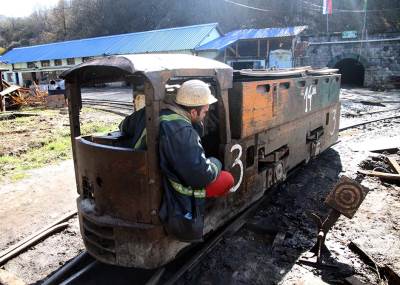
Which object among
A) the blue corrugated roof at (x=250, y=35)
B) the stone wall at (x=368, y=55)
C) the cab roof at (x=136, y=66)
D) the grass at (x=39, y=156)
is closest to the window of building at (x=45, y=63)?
the blue corrugated roof at (x=250, y=35)

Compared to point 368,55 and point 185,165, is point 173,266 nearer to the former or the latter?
point 185,165

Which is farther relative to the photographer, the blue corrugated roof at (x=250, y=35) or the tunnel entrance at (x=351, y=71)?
the tunnel entrance at (x=351, y=71)

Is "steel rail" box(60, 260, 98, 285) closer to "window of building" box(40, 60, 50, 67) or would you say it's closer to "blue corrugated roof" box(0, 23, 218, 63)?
"blue corrugated roof" box(0, 23, 218, 63)

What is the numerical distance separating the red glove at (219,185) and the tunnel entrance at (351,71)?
29.8 meters

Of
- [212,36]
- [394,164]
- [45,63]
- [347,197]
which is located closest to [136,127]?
[347,197]

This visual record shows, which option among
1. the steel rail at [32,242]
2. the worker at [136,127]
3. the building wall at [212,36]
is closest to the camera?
the worker at [136,127]

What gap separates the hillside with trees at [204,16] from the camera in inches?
1316

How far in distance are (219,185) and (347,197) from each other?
1554 mm

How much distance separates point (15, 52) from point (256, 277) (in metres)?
55.0

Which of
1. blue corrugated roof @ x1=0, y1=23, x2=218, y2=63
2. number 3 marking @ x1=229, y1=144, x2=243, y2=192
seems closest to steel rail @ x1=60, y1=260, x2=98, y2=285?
number 3 marking @ x1=229, y1=144, x2=243, y2=192

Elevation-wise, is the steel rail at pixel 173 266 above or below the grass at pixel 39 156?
above

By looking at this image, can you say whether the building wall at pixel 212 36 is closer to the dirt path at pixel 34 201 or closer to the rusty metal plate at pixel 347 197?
the dirt path at pixel 34 201

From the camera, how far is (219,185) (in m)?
3.29

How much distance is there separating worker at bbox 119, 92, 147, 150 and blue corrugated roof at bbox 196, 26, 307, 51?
961 inches
